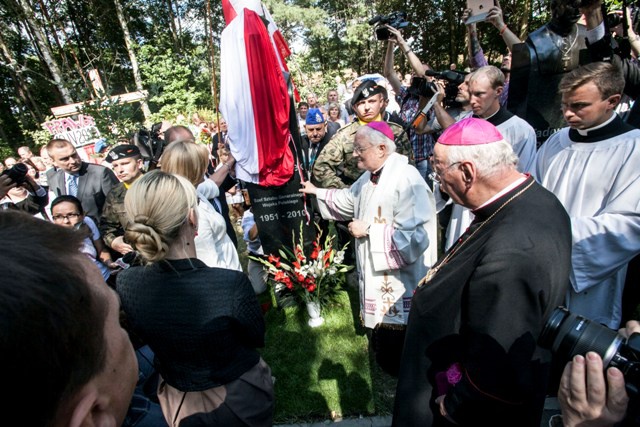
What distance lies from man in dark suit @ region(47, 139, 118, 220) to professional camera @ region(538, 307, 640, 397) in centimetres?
467

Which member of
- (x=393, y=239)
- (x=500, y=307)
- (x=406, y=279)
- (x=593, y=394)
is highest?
(x=593, y=394)

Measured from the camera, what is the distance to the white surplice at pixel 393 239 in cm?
264

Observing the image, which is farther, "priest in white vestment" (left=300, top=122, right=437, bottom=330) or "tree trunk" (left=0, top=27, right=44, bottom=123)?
"tree trunk" (left=0, top=27, right=44, bottom=123)

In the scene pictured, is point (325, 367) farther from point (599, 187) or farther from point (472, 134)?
point (599, 187)

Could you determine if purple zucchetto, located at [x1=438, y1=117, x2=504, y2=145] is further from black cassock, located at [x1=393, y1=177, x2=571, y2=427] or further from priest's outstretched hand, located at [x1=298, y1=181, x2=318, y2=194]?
priest's outstretched hand, located at [x1=298, y1=181, x2=318, y2=194]

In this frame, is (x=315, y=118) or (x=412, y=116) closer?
(x=412, y=116)

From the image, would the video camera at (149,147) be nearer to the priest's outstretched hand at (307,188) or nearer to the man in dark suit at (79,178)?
the man in dark suit at (79,178)

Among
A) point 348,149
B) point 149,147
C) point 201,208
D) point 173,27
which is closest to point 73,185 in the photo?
point 149,147

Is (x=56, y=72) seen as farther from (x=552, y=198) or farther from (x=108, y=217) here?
(x=552, y=198)

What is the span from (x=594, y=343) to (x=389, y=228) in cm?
175

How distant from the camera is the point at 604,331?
3.06ft

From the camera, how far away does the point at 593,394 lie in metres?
0.87

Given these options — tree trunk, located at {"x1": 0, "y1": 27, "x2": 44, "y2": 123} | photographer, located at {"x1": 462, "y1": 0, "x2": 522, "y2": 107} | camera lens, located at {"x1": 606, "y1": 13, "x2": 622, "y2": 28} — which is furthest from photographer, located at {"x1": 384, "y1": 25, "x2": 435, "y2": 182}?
tree trunk, located at {"x1": 0, "y1": 27, "x2": 44, "y2": 123}

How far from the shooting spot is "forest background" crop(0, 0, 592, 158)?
18.8 metres
